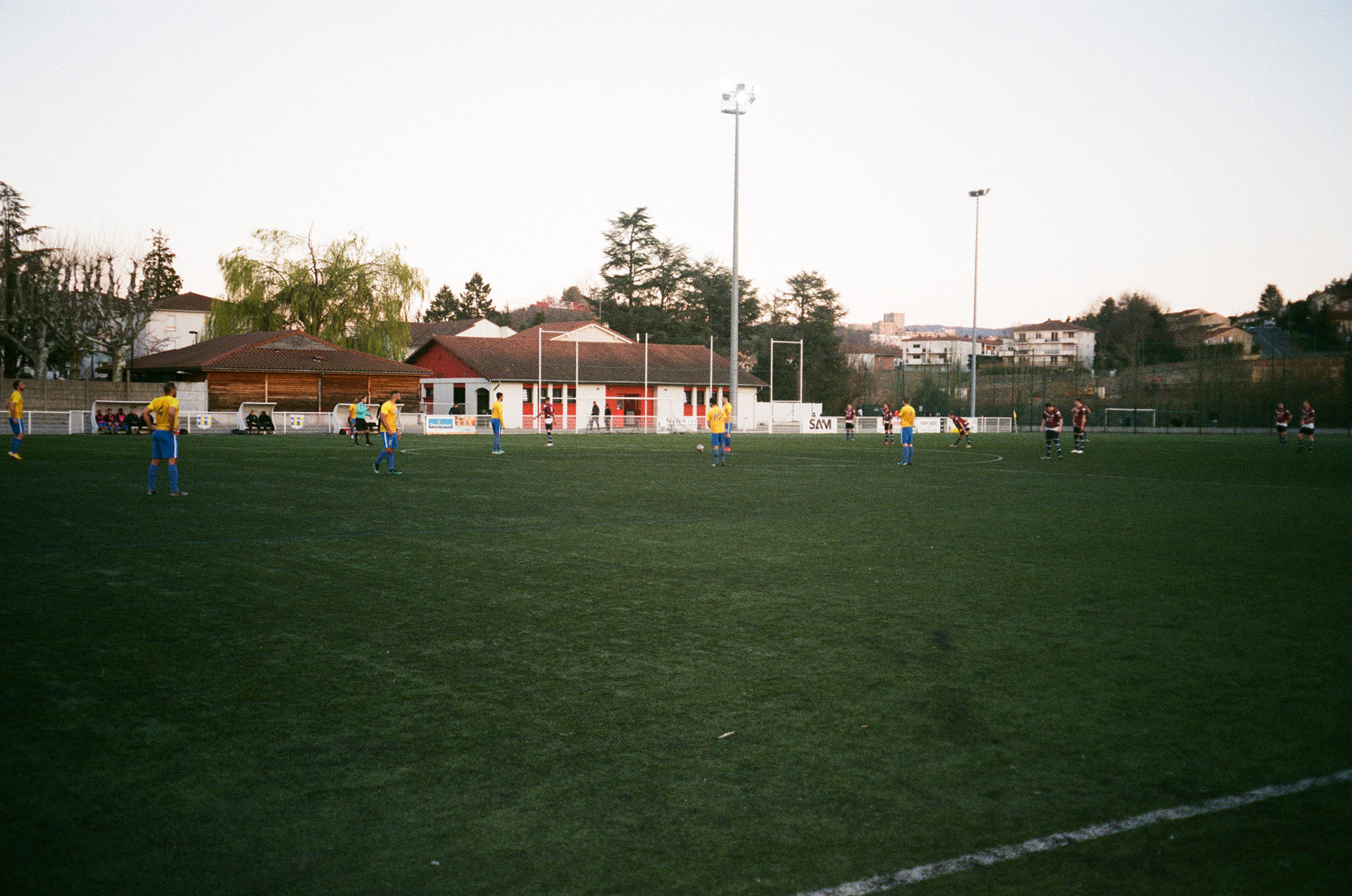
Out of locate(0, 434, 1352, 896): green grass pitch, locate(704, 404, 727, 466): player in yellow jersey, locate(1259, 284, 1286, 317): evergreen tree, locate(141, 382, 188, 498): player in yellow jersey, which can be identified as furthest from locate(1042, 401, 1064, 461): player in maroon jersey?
locate(1259, 284, 1286, 317): evergreen tree

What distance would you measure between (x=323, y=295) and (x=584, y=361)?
16305 mm

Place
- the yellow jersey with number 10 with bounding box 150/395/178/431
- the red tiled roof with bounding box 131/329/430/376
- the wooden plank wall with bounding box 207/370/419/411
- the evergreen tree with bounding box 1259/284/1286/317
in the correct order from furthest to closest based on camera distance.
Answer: the evergreen tree with bounding box 1259/284/1286/317 → the wooden plank wall with bounding box 207/370/419/411 → the red tiled roof with bounding box 131/329/430/376 → the yellow jersey with number 10 with bounding box 150/395/178/431

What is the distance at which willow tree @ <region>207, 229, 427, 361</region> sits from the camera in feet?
184

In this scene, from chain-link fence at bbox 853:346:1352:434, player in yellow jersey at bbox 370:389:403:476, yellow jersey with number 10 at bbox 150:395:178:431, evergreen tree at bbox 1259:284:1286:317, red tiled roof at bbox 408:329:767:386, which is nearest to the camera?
yellow jersey with number 10 at bbox 150:395:178:431

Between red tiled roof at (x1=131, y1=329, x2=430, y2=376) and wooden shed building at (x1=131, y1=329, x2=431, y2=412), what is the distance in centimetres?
4

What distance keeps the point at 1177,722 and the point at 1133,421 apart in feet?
211

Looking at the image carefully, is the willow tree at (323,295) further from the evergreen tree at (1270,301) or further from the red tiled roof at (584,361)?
the evergreen tree at (1270,301)

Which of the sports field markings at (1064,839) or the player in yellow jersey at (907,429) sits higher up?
the player in yellow jersey at (907,429)

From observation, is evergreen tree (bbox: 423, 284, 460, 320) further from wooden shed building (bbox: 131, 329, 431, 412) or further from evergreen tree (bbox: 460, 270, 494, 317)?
wooden shed building (bbox: 131, 329, 431, 412)

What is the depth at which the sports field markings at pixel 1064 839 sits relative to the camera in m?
3.51

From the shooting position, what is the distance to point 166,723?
5.04 metres

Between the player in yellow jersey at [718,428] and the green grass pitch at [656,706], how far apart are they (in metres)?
12.7

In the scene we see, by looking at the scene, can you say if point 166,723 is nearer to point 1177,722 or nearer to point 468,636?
point 468,636

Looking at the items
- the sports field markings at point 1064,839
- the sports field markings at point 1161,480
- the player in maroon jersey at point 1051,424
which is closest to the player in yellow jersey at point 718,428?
the sports field markings at point 1161,480
